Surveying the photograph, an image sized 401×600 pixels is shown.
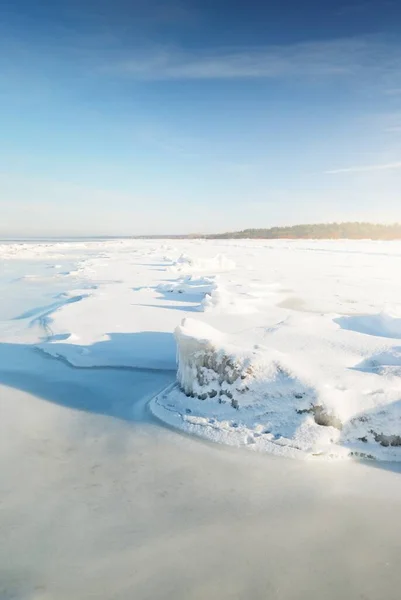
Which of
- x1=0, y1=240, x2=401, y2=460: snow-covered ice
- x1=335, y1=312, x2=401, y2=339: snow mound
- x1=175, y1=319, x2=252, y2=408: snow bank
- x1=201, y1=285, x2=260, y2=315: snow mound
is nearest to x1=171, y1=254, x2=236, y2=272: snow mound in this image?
x1=201, y1=285, x2=260, y2=315: snow mound

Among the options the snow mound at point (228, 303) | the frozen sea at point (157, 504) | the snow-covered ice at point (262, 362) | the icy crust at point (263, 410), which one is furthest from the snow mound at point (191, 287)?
the icy crust at point (263, 410)

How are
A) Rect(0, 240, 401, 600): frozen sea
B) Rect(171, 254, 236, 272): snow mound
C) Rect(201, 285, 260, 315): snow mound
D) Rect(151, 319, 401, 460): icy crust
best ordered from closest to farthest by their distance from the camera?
Rect(0, 240, 401, 600): frozen sea < Rect(151, 319, 401, 460): icy crust < Rect(201, 285, 260, 315): snow mound < Rect(171, 254, 236, 272): snow mound

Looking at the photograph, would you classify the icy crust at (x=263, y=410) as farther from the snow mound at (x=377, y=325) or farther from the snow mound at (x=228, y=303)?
the snow mound at (x=228, y=303)

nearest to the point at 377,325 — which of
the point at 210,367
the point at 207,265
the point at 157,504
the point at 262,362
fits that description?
the point at 262,362

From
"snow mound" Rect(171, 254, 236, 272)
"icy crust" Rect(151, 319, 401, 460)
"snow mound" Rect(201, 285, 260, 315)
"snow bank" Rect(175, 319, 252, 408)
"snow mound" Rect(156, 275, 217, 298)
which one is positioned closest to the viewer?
"icy crust" Rect(151, 319, 401, 460)

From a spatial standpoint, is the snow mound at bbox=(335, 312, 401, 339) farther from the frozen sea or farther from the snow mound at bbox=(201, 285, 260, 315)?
the snow mound at bbox=(201, 285, 260, 315)

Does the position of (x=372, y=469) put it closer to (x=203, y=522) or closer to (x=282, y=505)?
(x=282, y=505)

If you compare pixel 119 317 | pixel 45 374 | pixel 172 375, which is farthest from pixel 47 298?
pixel 172 375

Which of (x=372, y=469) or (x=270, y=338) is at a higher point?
(x=270, y=338)
